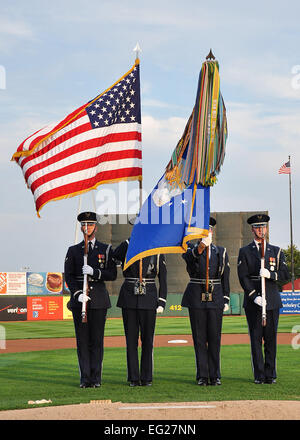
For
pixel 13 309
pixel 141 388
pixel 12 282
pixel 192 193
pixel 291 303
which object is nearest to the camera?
pixel 192 193

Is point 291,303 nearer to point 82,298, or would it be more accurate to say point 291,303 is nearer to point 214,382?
point 214,382

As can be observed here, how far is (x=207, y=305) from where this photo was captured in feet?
27.0

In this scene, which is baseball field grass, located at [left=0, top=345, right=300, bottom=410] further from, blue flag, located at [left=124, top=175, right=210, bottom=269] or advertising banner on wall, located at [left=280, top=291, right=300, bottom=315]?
advertising banner on wall, located at [left=280, top=291, right=300, bottom=315]

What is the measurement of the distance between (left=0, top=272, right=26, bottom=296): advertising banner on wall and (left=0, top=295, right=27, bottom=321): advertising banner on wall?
13.9 m

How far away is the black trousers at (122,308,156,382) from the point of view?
8.16 m

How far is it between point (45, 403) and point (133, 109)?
4035 millimetres

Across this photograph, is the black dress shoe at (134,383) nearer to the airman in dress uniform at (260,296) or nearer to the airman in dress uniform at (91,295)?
the airman in dress uniform at (91,295)

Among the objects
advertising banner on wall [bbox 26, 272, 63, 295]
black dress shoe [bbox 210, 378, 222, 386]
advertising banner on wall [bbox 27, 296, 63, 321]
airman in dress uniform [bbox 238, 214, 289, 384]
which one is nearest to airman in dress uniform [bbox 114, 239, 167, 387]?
black dress shoe [bbox 210, 378, 222, 386]

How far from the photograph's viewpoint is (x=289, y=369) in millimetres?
10180

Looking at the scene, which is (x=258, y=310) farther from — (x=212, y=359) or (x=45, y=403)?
(x=45, y=403)

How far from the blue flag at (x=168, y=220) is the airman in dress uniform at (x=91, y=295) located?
570 mm

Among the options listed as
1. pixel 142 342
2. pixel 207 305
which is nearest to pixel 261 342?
pixel 207 305

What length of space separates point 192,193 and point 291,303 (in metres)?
22.9
